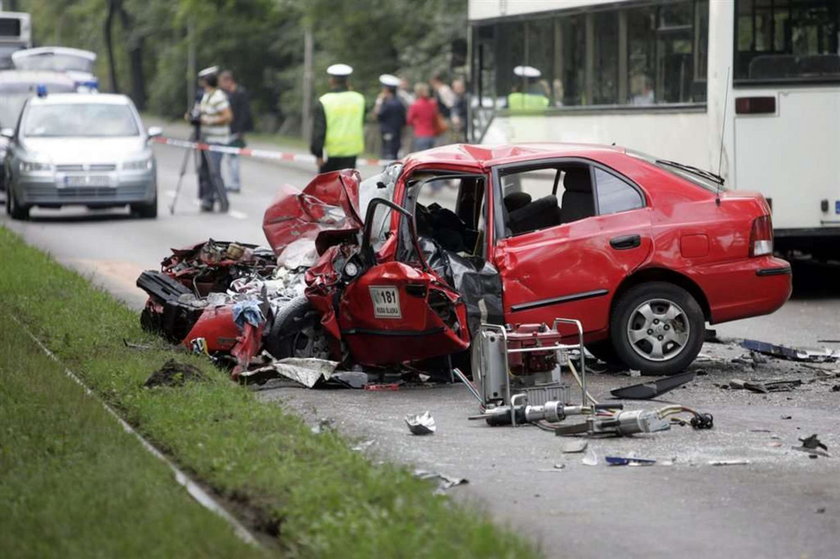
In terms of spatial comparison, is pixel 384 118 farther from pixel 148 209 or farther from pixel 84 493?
pixel 84 493

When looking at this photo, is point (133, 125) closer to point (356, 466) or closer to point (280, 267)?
point (280, 267)

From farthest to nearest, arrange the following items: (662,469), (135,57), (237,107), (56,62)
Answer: (135,57), (56,62), (237,107), (662,469)

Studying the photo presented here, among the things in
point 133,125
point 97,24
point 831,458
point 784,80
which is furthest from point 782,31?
point 97,24

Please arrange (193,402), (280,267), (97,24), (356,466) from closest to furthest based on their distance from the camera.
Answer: (356,466)
(193,402)
(280,267)
(97,24)

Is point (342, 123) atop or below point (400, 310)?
atop

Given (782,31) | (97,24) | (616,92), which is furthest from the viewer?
(97,24)

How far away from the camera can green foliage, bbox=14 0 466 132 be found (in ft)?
148

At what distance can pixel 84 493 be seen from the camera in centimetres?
667

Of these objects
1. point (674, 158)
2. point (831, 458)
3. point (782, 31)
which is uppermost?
point (782, 31)

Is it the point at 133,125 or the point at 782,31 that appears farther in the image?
the point at 133,125

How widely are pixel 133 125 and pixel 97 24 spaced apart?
5705cm

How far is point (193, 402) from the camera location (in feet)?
29.0

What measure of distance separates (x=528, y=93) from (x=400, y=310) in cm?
938

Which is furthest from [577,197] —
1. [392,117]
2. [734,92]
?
[392,117]
